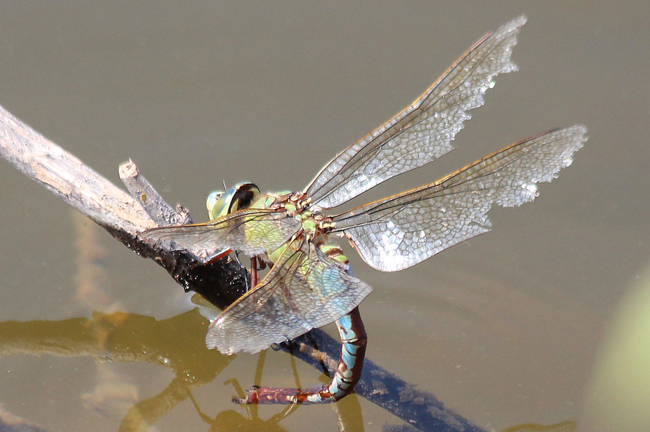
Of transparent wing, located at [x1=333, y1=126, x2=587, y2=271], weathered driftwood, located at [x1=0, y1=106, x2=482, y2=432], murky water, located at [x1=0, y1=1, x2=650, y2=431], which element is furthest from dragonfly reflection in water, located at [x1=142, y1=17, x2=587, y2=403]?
murky water, located at [x1=0, y1=1, x2=650, y2=431]

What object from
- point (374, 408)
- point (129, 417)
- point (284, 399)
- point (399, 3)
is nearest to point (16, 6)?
point (399, 3)

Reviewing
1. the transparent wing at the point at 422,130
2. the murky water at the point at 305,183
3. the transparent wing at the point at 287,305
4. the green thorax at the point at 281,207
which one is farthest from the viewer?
the murky water at the point at 305,183

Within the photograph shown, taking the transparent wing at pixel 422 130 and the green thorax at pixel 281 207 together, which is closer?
the transparent wing at pixel 422 130

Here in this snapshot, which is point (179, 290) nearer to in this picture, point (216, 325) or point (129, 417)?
point (129, 417)

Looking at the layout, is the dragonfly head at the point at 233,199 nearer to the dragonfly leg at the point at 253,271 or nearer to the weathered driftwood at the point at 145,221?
the weathered driftwood at the point at 145,221

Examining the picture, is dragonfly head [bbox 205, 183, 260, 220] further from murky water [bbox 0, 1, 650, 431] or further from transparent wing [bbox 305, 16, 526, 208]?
murky water [bbox 0, 1, 650, 431]

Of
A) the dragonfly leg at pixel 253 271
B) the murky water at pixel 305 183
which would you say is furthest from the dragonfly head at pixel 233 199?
the murky water at pixel 305 183

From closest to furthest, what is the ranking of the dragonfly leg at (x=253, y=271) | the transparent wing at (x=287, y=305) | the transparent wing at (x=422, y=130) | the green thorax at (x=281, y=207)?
the transparent wing at (x=287, y=305), the transparent wing at (x=422, y=130), the green thorax at (x=281, y=207), the dragonfly leg at (x=253, y=271)

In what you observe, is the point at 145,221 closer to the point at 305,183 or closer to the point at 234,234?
the point at 234,234

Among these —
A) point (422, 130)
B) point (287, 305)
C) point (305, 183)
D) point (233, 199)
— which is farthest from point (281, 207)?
point (305, 183)
